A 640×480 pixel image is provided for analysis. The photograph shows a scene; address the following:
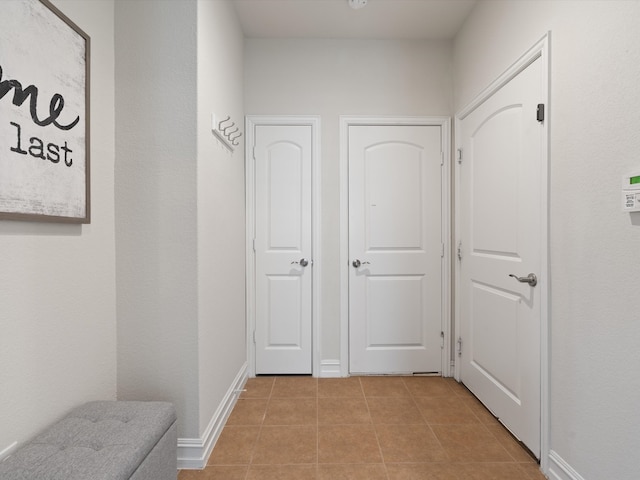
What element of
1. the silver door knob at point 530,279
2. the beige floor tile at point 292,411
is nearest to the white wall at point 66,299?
the beige floor tile at point 292,411

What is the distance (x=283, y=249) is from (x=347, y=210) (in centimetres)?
62

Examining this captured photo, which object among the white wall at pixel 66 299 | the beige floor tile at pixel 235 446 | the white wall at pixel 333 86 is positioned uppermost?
the white wall at pixel 333 86

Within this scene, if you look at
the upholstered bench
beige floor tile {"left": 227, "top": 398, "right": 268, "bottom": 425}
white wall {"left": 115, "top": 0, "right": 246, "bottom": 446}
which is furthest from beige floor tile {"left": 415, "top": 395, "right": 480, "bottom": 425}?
the upholstered bench

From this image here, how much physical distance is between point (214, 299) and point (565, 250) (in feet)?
5.89

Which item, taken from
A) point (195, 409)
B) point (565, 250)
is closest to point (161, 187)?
point (195, 409)

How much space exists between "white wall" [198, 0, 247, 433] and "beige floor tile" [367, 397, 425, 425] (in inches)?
38.9

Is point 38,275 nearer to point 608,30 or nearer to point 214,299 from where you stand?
point 214,299

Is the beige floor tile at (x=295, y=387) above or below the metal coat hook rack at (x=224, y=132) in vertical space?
below

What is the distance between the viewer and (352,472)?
5.35 ft

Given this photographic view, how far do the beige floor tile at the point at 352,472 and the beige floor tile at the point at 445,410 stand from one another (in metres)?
0.58

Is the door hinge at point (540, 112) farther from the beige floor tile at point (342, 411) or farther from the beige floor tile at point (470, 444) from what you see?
the beige floor tile at point (342, 411)

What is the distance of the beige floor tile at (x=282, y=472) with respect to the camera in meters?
1.60

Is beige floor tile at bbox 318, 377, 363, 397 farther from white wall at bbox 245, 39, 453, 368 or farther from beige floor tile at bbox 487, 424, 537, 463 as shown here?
beige floor tile at bbox 487, 424, 537, 463

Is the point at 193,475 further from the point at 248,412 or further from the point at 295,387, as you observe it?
the point at 295,387
